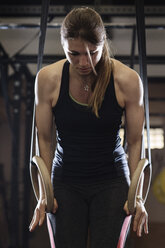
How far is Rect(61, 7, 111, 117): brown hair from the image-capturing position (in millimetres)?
Result: 1189

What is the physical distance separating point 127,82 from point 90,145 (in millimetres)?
234

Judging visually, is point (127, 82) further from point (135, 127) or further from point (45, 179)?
point (45, 179)

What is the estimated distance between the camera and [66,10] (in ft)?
13.2

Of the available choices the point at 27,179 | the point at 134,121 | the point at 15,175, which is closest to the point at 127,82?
the point at 134,121

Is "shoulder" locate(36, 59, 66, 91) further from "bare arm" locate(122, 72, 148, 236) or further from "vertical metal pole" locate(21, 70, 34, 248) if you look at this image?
"vertical metal pole" locate(21, 70, 34, 248)

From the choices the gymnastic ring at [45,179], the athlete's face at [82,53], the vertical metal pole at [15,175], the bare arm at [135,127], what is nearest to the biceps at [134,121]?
the bare arm at [135,127]

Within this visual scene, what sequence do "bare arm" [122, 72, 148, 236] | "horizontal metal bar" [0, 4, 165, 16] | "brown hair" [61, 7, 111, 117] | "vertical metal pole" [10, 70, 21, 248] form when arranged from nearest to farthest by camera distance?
"brown hair" [61, 7, 111, 117] < "bare arm" [122, 72, 148, 236] < "horizontal metal bar" [0, 4, 165, 16] < "vertical metal pole" [10, 70, 21, 248]

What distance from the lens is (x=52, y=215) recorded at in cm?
130

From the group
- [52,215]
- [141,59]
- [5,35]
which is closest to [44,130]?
[52,215]

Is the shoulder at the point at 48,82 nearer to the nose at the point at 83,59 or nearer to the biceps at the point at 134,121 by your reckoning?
the nose at the point at 83,59

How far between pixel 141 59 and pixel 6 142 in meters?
5.81

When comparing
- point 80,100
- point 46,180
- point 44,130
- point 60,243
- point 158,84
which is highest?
point 80,100

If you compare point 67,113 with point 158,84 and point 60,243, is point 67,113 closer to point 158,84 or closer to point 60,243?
point 60,243

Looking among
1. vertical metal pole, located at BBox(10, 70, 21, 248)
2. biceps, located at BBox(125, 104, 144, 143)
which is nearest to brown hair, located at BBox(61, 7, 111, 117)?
biceps, located at BBox(125, 104, 144, 143)
